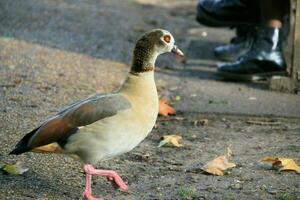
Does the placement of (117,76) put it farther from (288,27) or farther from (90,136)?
(90,136)

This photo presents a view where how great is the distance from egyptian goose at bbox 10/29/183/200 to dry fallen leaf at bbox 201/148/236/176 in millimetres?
606

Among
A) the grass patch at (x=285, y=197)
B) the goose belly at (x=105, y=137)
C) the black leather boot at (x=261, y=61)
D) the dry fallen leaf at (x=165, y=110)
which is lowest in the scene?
the black leather boot at (x=261, y=61)

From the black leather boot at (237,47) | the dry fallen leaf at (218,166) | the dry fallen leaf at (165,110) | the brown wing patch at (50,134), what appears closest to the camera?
the brown wing patch at (50,134)

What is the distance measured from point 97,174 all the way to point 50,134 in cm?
30

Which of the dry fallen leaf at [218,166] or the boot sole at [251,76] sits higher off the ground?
the dry fallen leaf at [218,166]

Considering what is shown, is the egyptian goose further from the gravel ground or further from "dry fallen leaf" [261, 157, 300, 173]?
"dry fallen leaf" [261, 157, 300, 173]

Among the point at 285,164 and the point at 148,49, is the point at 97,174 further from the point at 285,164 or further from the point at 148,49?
the point at 285,164

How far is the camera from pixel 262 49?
6.93 meters

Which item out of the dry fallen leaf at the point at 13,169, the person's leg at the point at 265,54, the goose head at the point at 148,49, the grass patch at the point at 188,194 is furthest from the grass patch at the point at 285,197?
the person's leg at the point at 265,54

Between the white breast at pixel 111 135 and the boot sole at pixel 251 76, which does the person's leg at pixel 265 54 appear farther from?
the white breast at pixel 111 135

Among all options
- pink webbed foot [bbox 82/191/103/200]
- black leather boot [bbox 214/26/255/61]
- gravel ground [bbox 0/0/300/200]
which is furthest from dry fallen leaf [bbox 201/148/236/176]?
black leather boot [bbox 214/26/255/61]

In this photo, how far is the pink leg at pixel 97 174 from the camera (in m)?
3.80

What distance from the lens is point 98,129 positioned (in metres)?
3.78

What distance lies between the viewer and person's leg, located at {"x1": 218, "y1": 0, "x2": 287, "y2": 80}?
6.88 m
